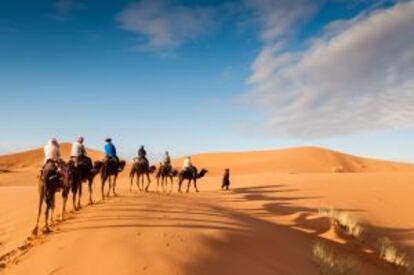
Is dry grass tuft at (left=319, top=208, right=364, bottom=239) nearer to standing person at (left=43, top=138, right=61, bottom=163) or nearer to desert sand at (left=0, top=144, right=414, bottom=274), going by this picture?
desert sand at (left=0, top=144, right=414, bottom=274)

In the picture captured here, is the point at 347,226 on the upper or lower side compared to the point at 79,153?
lower

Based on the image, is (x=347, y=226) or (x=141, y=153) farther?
(x=141, y=153)

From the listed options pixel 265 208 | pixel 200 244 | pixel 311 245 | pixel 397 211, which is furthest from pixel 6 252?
pixel 397 211

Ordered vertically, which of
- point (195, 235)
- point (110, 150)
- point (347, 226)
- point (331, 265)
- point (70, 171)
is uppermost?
point (110, 150)

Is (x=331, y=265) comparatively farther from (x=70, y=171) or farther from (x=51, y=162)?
(x=70, y=171)

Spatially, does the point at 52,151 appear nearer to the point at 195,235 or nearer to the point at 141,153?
the point at 195,235

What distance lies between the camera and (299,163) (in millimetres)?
76750

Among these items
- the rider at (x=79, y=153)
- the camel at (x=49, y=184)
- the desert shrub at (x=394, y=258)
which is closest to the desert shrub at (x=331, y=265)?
the desert shrub at (x=394, y=258)

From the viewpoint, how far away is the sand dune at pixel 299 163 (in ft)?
241

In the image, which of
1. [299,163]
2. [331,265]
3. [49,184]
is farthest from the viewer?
[299,163]

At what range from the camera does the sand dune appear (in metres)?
73.4

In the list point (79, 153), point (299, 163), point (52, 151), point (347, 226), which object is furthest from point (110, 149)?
point (299, 163)

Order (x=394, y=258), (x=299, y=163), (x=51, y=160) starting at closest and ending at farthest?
(x=51, y=160)
(x=394, y=258)
(x=299, y=163)

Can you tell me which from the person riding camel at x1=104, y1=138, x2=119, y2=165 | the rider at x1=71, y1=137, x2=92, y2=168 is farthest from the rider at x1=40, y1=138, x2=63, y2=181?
the person riding camel at x1=104, y1=138, x2=119, y2=165
